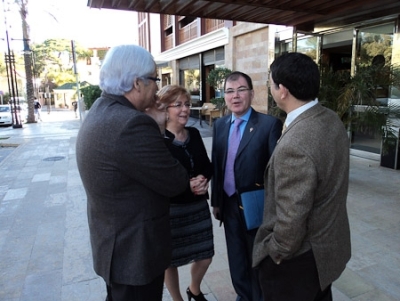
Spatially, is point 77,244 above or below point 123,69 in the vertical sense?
below

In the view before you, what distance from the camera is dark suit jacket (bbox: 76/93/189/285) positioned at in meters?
1.31

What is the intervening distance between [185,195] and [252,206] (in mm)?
452

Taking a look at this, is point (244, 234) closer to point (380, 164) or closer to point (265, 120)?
point (265, 120)

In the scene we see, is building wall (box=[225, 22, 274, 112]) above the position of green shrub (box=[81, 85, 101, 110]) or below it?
above

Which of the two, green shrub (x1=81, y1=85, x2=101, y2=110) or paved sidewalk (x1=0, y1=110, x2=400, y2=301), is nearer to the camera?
paved sidewalk (x1=0, y1=110, x2=400, y2=301)

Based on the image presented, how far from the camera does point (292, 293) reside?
153 cm

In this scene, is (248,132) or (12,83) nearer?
(248,132)

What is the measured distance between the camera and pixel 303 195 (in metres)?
1.32

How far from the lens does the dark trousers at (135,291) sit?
1511 millimetres

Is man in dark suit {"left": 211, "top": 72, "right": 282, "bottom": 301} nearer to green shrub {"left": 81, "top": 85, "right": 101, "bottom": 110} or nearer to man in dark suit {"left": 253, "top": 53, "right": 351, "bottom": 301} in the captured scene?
man in dark suit {"left": 253, "top": 53, "right": 351, "bottom": 301}

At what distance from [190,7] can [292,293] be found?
548 centimetres

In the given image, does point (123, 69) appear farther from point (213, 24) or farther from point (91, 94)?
point (91, 94)

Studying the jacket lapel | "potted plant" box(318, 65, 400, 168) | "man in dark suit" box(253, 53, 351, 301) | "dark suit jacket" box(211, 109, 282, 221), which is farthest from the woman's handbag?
"potted plant" box(318, 65, 400, 168)

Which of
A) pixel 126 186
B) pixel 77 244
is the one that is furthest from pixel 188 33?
pixel 126 186
